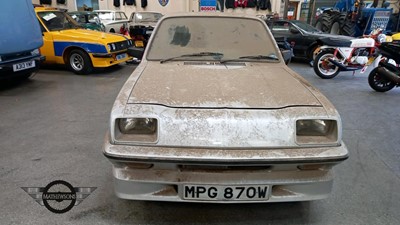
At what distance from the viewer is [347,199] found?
2449 millimetres

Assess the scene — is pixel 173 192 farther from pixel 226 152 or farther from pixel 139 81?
pixel 139 81

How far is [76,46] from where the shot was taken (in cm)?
685

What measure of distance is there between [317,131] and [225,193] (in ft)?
2.34

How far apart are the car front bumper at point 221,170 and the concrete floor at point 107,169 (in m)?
0.41

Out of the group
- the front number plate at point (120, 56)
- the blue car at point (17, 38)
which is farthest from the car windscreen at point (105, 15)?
the blue car at point (17, 38)

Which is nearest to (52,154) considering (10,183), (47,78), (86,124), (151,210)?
(10,183)

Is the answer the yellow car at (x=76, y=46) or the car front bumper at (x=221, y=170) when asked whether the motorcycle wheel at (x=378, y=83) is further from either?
the yellow car at (x=76, y=46)

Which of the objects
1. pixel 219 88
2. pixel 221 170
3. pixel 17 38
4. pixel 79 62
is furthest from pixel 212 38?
pixel 79 62

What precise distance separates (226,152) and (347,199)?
53.9 inches

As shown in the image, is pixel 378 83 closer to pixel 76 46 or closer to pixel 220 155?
pixel 220 155

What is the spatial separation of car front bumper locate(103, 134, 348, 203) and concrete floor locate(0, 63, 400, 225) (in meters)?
0.41

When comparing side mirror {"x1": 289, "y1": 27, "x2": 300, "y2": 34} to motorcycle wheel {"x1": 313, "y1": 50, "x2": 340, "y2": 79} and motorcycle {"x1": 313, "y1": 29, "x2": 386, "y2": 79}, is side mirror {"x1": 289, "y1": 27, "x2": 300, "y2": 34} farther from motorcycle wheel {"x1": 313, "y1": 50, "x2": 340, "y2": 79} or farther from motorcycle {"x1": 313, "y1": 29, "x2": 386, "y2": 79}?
motorcycle wheel {"x1": 313, "y1": 50, "x2": 340, "y2": 79}

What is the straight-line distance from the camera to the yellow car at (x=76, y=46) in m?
6.79

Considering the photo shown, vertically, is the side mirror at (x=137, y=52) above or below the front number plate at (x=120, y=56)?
above
